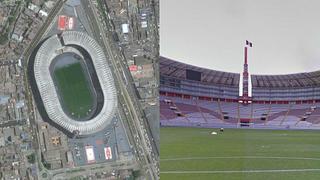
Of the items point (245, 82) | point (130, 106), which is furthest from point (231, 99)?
point (130, 106)

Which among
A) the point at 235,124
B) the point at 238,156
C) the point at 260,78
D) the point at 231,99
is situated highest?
the point at 260,78

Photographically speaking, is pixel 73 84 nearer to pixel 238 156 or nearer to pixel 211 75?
pixel 211 75

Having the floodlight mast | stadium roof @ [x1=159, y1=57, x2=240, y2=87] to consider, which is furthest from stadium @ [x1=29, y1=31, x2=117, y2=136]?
the floodlight mast

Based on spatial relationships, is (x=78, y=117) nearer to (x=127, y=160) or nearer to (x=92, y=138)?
(x=92, y=138)

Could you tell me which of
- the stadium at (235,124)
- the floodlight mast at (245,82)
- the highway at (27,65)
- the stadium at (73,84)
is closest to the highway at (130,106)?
the stadium at (73,84)

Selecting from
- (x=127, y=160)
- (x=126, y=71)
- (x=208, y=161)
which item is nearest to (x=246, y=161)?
(x=208, y=161)

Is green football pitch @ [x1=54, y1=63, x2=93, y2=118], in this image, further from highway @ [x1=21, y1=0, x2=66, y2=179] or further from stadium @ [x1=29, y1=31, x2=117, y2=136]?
highway @ [x1=21, y1=0, x2=66, y2=179]

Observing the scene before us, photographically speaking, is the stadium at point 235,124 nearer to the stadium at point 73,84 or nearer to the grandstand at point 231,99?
the grandstand at point 231,99
